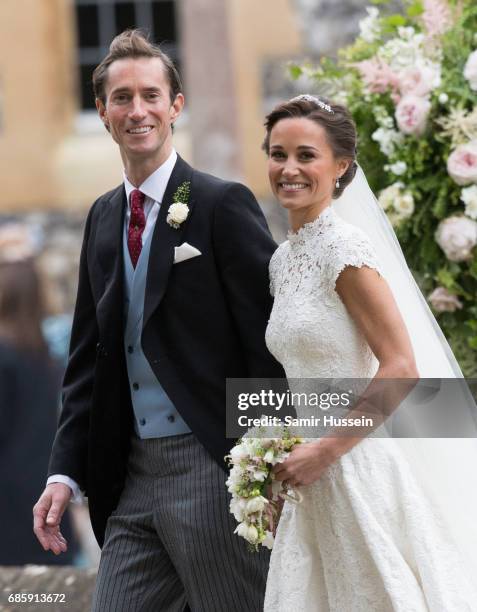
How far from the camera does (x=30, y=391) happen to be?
23.0 feet

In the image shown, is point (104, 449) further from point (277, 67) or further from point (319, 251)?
point (277, 67)

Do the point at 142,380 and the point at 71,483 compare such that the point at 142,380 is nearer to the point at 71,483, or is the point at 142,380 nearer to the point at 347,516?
the point at 71,483

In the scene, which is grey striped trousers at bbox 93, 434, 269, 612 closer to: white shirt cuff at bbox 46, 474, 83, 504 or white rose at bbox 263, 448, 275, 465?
white shirt cuff at bbox 46, 474, 83, 504

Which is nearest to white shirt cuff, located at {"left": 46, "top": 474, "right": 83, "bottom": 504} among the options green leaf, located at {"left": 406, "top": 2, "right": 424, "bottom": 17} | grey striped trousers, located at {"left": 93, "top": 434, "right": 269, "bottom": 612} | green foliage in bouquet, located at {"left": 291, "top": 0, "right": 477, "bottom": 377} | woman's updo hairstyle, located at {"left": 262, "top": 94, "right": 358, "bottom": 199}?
grey striped trousers, located at {"left": 93, "top": 434, "right": 269, "bottom": 612}

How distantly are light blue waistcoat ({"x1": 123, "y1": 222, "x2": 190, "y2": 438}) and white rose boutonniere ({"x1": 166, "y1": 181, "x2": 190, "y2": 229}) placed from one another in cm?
8

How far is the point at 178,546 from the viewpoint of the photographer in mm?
3922

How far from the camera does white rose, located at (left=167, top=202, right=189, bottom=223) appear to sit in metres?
4.05

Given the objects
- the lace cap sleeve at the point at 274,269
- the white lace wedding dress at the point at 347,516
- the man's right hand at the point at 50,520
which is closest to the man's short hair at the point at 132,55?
the lace cap sleeve at the point at 274,269

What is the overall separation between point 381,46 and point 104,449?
224 centimetres

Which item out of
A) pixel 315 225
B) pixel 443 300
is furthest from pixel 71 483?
pixel 443 300

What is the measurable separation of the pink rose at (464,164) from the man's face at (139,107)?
1.43m

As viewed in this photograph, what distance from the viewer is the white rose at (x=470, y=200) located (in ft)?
17.1

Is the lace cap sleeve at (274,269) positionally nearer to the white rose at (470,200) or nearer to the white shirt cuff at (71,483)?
the white shirt cuff at (71,483)

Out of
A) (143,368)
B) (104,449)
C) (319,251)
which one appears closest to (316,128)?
(319,251)
